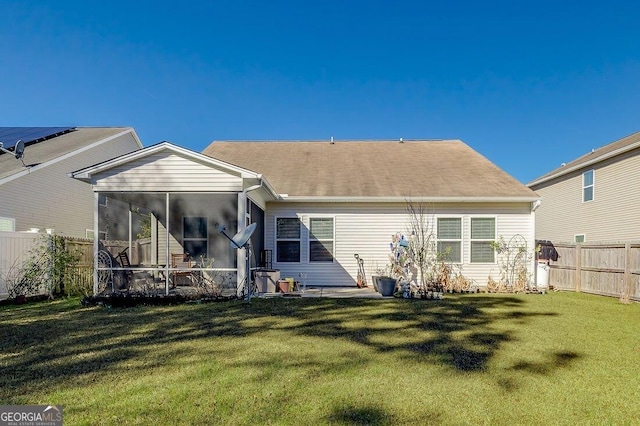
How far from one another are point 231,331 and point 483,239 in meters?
8.51

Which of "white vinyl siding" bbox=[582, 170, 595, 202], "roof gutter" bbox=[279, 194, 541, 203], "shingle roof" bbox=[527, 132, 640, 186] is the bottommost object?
"roof gutter" bbox=[279, 194, 541, 203]

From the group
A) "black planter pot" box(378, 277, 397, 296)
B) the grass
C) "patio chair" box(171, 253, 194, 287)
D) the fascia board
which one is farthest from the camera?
the fascia board

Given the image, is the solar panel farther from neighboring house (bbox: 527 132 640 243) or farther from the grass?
neighboring house (bbox: 527 132 640 243)

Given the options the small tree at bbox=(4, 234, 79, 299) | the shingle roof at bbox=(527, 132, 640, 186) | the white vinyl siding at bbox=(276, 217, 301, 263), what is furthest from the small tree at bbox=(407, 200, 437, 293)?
the small tree at bbox=(4, 234, 79, 299)

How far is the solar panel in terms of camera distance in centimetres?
1358

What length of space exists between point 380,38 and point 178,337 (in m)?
14.0

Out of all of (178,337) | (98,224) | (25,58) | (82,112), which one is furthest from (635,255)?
(82,112)

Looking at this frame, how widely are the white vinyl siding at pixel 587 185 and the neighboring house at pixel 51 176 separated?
19285mm

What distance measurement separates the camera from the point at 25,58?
46.2 feet

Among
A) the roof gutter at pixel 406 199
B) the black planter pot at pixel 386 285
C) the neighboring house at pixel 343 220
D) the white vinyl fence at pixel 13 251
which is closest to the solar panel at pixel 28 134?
the white vinyl fence at pixel 13 251

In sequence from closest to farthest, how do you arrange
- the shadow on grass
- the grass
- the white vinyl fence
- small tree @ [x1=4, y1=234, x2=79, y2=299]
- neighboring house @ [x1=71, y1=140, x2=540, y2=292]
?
the grass
the shadow on grass
the white vinyl fence
small tree @ [x1=4, y1=234, x2=79, y2=299]
neighboring house @ [x1=71, y1=140, x2=540, y2=292]

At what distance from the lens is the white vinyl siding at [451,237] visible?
11.3 metres

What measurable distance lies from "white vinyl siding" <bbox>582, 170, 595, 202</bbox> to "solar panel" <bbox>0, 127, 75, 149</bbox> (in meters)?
21.0

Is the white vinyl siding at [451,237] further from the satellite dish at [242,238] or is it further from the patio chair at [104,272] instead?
the patio chair at [104,272]
